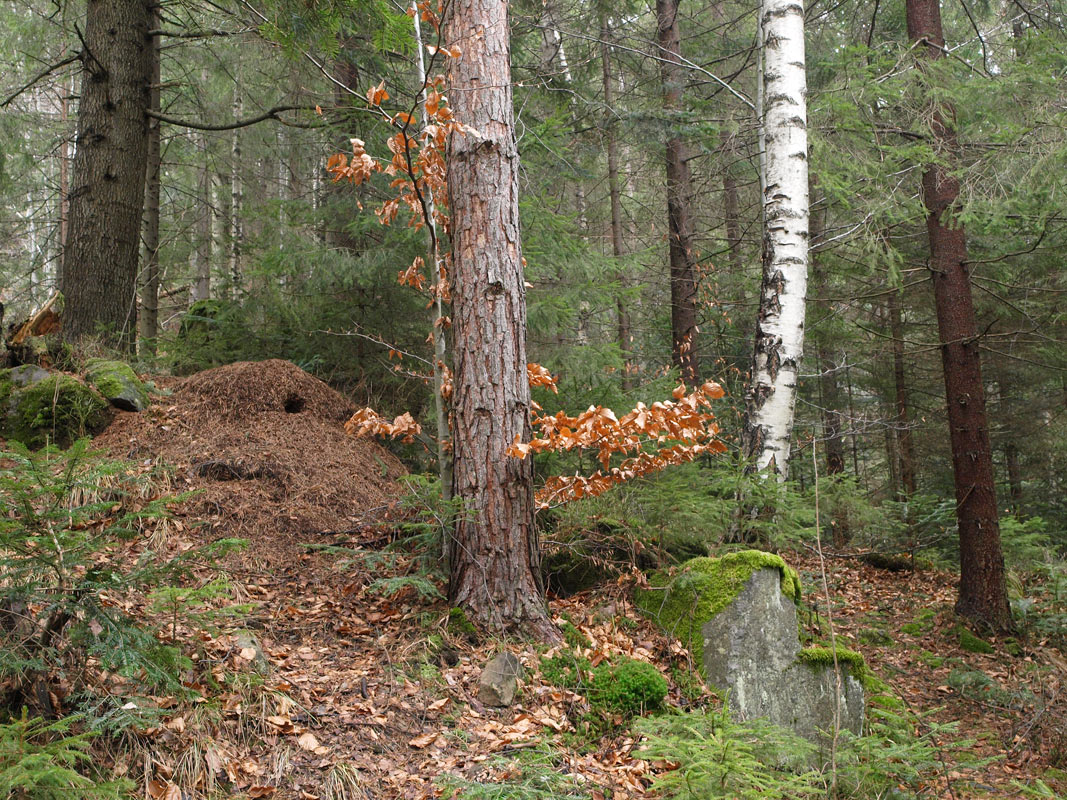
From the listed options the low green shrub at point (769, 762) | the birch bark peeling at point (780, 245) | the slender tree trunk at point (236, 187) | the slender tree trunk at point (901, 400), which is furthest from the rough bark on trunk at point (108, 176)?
the slender tree trunk at point (901, 400)

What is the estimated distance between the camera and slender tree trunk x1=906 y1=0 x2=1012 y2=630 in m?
7.24

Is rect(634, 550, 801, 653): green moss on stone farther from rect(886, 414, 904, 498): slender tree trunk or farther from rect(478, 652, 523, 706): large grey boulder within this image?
rect(886, 414, 904, 498): slender tree trunk

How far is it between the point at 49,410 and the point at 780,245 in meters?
6.19

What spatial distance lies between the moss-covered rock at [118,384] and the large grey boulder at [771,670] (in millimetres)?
5215

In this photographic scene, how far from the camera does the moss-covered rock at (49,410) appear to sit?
18.7ft

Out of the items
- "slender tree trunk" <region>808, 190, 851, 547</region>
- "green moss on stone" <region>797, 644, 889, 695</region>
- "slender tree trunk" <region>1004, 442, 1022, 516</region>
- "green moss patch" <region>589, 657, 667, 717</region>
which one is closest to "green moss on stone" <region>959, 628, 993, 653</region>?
"slender tree trunk" <region>808, 190, 851, 547</region>

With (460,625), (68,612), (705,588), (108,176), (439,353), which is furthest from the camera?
(108,176)

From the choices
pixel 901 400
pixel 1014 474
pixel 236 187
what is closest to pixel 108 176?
pixel 236 187

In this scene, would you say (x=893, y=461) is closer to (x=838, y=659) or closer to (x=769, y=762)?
(x=838, y=659)

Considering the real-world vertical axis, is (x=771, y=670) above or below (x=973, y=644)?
above

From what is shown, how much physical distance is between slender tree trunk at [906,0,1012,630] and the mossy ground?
4.03 m

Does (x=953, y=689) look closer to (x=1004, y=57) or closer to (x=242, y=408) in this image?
(x=242, y=408)

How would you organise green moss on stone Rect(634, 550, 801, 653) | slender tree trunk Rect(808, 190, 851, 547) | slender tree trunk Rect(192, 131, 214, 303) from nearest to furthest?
green moss on stone Rect(634, 550, 801, 653)
slender tree trunk Rect(808, 190, 851, 547)
slender tree trunk Rect(192, 131, 214, 303)

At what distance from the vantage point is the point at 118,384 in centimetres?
621
